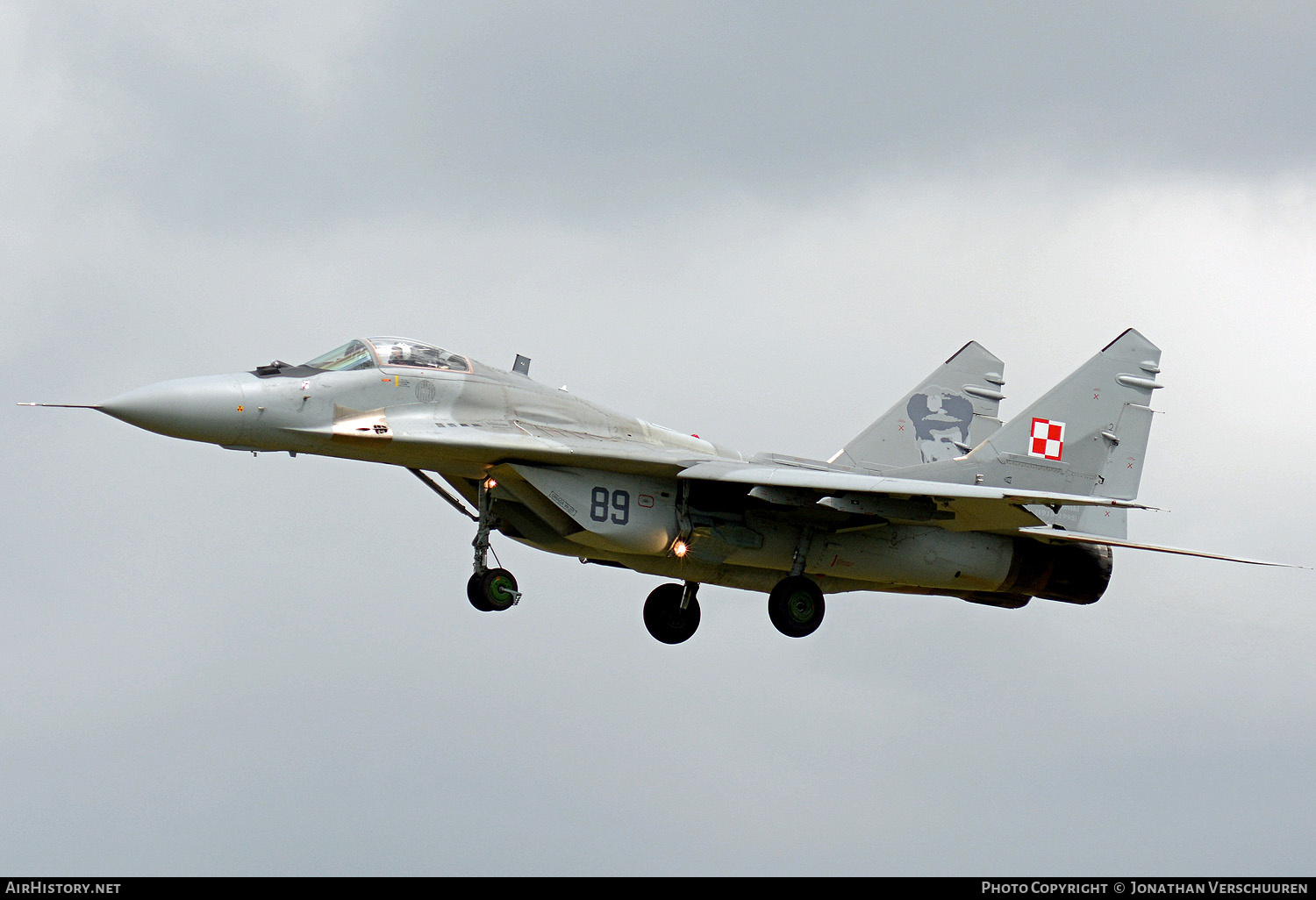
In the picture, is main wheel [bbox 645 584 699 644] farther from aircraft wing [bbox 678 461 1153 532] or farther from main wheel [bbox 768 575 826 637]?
aircraft wing [bbox 678 461 1153 532]

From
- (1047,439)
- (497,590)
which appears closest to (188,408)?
(497,590)

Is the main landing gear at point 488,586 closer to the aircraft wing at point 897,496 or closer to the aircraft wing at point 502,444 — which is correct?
the aircraft wing at point 502,444

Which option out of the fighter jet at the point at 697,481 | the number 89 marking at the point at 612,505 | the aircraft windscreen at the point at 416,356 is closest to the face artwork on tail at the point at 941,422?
the fighter jet at the point at 697,481

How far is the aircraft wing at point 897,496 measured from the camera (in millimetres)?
21016

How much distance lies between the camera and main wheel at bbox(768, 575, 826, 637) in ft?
73.7

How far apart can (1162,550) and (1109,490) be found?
1.82 m

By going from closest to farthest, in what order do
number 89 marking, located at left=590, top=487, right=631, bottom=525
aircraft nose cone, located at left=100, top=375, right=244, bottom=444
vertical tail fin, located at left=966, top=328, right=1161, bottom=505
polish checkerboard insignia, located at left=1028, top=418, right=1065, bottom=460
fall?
aircraft nose cone, located at left=100, top=375, right=244, bottom=444, number 89 marking, located at left=590, top=487, right=631, bottom=525, vertical tail fin, located at left=966, top=328, right=1161, bottom=505, polish checkerboard insignia, located at left=1028, top=418, right=1065, bottom=460

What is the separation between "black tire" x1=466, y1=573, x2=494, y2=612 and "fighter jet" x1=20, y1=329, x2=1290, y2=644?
1.1 inches

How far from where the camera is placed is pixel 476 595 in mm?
20969

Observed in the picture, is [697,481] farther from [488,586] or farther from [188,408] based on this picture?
[188,408]

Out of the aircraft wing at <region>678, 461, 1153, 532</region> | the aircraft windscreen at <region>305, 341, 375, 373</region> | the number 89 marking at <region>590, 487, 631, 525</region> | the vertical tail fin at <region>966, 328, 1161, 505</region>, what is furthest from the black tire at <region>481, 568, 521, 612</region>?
the vertical tail fin at <region>966, 328, 1161, 505</region>

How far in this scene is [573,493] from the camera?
70.9 feet

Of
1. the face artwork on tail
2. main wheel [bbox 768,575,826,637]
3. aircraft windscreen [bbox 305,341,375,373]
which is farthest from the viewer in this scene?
the face artwork on tail

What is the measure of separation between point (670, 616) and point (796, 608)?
2483mm
